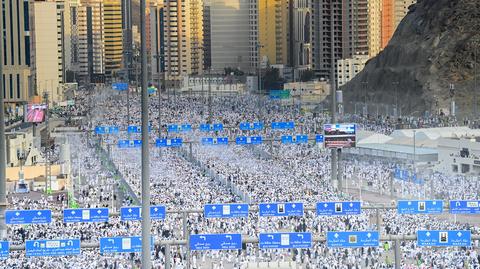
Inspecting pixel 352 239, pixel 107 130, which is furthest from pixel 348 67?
pixel 352 239

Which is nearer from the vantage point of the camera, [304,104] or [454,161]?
[454,161]

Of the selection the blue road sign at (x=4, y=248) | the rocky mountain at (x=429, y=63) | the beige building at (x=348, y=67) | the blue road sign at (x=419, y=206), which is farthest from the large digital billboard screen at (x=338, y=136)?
the beige building at (x=348, y=67)

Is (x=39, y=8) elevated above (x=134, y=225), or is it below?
above

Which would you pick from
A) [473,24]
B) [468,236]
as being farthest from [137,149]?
[473,24]

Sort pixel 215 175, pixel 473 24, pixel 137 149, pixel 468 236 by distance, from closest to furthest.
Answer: pixel 468 236 < pixel 215 175 < pixel 137 149 < pixel 473 24

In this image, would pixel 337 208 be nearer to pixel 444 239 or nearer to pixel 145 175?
pixel 444 239

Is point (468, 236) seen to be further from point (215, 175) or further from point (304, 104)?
point (304, 104)

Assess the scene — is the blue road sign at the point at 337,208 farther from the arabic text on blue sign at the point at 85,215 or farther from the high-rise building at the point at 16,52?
the high-rise building at the point at 16,52
